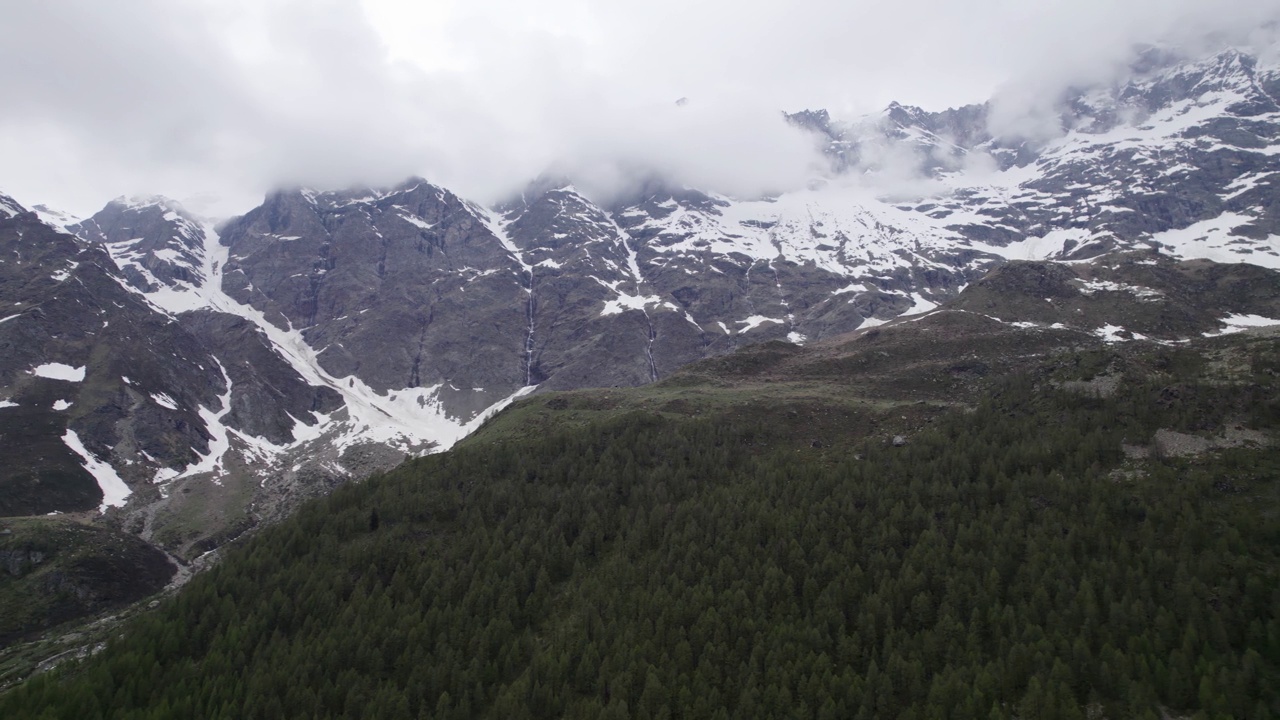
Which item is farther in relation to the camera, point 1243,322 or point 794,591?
point 1243,322

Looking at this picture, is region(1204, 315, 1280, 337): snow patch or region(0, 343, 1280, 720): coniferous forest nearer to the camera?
region(0, 343, 1280, 720): coniferous forest

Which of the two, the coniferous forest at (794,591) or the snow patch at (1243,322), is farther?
the snow patch at (1243,322)

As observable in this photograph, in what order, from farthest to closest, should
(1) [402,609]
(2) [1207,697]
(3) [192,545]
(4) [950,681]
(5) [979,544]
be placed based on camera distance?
(3) [192,545] < (1) [402,609] < (5) [979,544] < (4) [950,681] < (2) [1207,697]

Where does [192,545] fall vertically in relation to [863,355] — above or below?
below

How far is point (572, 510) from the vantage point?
123625 millimetres

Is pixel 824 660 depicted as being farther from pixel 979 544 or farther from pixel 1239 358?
pixel 1239 358

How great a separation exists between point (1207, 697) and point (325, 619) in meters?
105

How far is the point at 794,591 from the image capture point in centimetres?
9388

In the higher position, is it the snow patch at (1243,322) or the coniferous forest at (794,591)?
the snow patch at (1243,322)

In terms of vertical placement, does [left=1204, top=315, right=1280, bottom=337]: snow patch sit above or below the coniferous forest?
above

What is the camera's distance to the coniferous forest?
2862 inches

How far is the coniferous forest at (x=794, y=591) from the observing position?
72.7 metres

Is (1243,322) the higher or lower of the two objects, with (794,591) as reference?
higher

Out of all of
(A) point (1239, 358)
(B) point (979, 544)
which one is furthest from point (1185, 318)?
(B) point (979, 544)
